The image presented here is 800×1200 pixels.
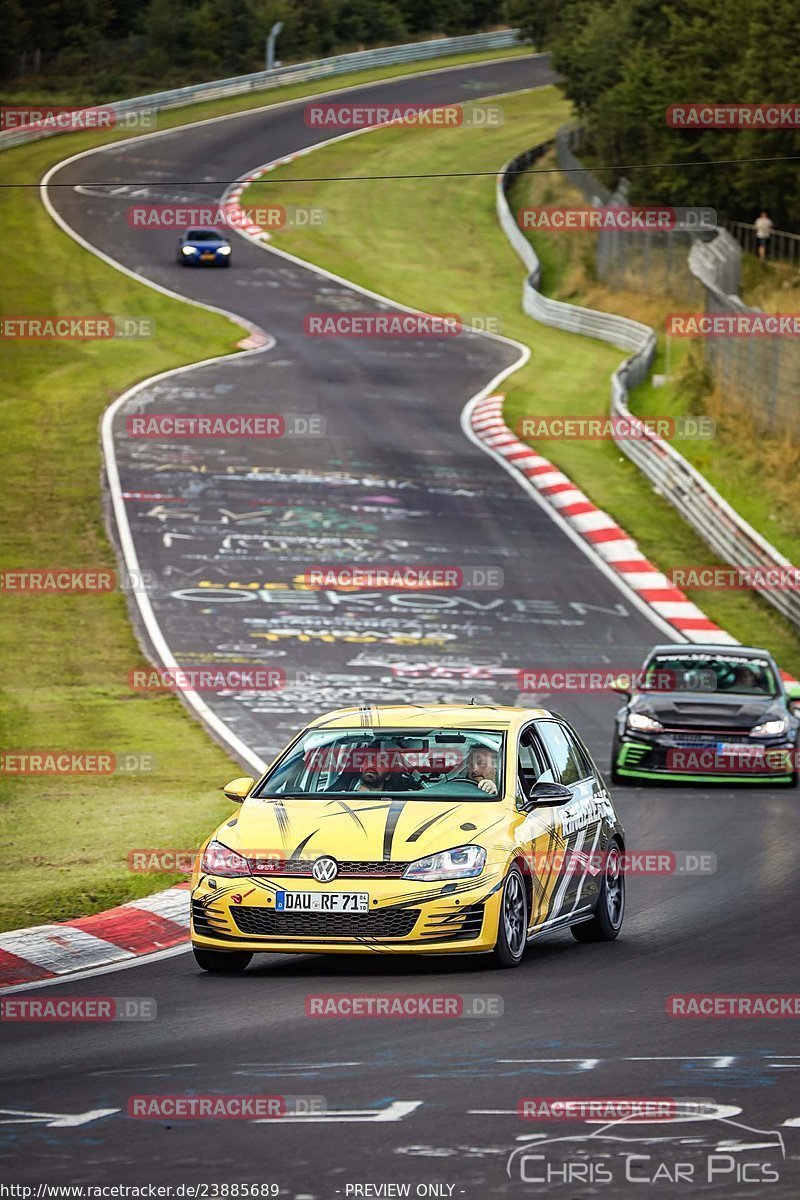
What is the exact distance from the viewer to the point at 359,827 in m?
10.9

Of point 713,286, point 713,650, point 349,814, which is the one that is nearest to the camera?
point 349,814

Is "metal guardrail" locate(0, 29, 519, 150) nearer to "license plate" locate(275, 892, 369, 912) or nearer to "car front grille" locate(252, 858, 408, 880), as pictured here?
"car front grille" locate(252, 858, 408, 880)

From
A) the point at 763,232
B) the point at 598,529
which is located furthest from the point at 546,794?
the point at 763,232

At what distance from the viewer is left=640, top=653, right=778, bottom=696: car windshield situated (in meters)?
21.8

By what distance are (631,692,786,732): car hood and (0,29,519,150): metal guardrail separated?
6220 cm

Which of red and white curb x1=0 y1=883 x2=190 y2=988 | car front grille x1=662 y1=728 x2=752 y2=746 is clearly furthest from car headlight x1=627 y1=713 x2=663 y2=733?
red and white curb x1=0 y1=883 x2=190 y2=988

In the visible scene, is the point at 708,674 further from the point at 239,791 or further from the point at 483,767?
the point at 239,791

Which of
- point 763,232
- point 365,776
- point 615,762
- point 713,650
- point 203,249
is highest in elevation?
point 365,776

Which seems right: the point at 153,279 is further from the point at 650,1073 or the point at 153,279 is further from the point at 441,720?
the point at 650,1073

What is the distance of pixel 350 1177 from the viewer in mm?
6555

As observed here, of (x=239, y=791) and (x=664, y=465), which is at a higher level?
(x=239, y=791)

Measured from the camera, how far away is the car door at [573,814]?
11758 mm

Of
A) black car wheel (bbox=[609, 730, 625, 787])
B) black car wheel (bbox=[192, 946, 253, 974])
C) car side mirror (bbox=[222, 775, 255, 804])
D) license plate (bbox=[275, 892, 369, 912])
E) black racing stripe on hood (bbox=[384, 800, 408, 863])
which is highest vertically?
black racing stripe on hood (bbox=[384, 800, 408, 863])

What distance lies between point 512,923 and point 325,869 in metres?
1.06
